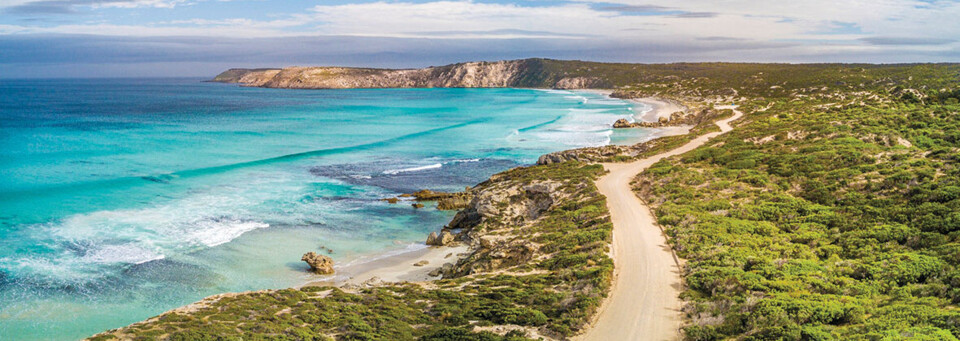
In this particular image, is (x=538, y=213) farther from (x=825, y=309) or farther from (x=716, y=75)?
(x=716, y=75)

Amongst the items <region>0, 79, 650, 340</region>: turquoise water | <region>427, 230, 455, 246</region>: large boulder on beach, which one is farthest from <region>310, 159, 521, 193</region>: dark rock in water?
<region>427, 230, 455, 246</region>: large boulder on beach

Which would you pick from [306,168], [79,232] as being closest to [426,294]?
[79,232]

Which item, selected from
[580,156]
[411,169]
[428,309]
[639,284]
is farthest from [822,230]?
[411,169]

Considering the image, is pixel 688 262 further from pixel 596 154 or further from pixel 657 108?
pixel 657 108

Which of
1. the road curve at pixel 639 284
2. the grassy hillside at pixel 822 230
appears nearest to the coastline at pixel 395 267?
the road curve at pixel 639 284

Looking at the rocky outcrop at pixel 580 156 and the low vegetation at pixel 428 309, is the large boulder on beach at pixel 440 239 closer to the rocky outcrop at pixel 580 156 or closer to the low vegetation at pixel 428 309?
the low vegetation at pixel 428 309

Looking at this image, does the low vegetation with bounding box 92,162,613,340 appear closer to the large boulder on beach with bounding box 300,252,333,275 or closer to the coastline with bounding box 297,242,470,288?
the coastline with bounding box 297,242,470,288
